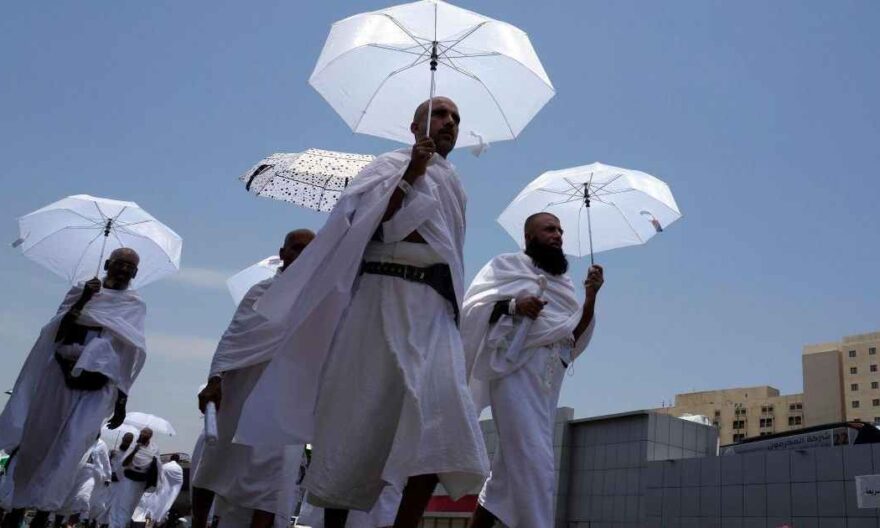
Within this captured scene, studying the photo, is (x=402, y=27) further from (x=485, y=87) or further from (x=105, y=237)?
(x=105, y=237)

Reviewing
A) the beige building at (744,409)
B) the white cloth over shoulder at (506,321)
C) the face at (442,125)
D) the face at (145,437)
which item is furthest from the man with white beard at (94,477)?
the beige building at (744,409)

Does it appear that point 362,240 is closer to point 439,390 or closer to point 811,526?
point 439,390

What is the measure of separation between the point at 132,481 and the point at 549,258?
1114 cm

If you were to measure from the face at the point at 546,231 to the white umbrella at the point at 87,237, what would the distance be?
5186 mm

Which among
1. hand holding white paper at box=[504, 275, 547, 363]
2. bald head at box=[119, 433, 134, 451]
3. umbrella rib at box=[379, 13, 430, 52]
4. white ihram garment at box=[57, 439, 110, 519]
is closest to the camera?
umbrella rib at box=[379, 13, 430, 52]

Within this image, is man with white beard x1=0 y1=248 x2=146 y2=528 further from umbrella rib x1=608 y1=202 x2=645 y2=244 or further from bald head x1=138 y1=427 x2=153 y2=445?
bald head x1=138 y1=427 x2=153 y2=445

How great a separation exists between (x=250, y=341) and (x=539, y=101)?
101 inches

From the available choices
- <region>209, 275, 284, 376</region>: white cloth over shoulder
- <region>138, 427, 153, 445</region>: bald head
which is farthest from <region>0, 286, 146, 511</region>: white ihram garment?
<region>138, 427, 153, 445</region>: bald head

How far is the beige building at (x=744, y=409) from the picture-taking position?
328ft

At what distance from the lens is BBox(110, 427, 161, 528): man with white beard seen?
48.9 ft

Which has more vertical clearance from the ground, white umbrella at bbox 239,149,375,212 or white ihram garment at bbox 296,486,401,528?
white umbrella at bbox 239,149,375,212

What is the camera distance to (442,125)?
463 cm

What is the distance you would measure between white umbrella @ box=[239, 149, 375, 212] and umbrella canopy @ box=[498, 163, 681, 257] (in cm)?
174

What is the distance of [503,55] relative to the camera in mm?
5500
